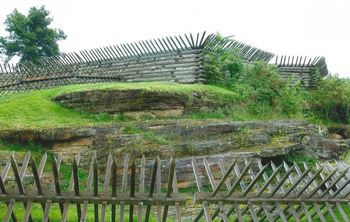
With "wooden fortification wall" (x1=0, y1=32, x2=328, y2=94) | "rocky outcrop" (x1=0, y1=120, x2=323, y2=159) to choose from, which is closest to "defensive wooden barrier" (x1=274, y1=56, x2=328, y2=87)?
"wooden fortification wall" (x1=0, y1=32, x2=328, y2=94)

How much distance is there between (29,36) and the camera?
122 feet

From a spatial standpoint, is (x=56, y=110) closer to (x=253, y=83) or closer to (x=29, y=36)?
(x=253, y=83)

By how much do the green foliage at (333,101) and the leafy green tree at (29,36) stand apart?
26068mm

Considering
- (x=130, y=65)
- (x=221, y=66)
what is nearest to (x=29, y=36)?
(x=130, y=65)

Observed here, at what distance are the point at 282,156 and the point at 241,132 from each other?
1.50m

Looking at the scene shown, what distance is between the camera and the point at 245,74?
57.0 ft

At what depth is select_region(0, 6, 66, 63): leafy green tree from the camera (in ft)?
122

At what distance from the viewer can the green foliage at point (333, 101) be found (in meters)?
19.5

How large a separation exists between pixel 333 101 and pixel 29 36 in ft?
90.4

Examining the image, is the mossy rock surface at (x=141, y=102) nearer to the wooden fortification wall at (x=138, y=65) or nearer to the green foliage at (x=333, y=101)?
the wooden fortification wall at (x=138, y=65)

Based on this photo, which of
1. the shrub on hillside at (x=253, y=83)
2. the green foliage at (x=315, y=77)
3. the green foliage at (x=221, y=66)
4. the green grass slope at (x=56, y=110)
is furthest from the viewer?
the green foliage at (x=315, y=77)

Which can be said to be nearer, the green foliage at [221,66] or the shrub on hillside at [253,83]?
the shrub on hillside at [253,83]

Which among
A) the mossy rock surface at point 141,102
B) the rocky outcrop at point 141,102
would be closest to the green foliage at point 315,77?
the mossy rock surface at point 141,102

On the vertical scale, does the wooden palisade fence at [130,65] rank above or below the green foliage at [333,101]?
above
